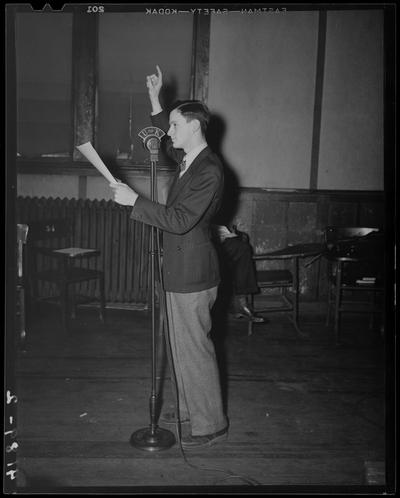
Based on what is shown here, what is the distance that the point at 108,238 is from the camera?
19.7ft

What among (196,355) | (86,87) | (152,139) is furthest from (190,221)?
(86,87)

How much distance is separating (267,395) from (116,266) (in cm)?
281

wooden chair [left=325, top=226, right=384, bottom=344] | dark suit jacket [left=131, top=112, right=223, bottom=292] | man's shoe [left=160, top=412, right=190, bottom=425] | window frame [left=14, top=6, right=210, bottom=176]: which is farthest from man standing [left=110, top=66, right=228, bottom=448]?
window frame [left=14, top=6, right=210, bottom=176]

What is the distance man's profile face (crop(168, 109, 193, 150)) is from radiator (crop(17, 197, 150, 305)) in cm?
322

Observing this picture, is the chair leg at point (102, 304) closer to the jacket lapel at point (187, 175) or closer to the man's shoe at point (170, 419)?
the man's shoe at point (170, 419)

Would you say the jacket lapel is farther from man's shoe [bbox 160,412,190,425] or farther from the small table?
the small table

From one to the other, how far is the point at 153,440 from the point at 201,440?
0.27m

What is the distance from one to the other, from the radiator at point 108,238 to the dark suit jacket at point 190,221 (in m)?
3.11

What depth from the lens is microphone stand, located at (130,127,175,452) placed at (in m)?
2.69

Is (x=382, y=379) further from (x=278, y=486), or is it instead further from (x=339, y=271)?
(x=278, y=486)

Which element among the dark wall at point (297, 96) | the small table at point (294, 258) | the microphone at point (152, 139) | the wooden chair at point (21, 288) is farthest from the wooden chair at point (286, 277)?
the microphone at point (152, 139)

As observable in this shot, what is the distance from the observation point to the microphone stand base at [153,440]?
294 cm

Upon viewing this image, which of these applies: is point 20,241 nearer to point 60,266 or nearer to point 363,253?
point 60,266

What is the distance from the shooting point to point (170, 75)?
606 cm
